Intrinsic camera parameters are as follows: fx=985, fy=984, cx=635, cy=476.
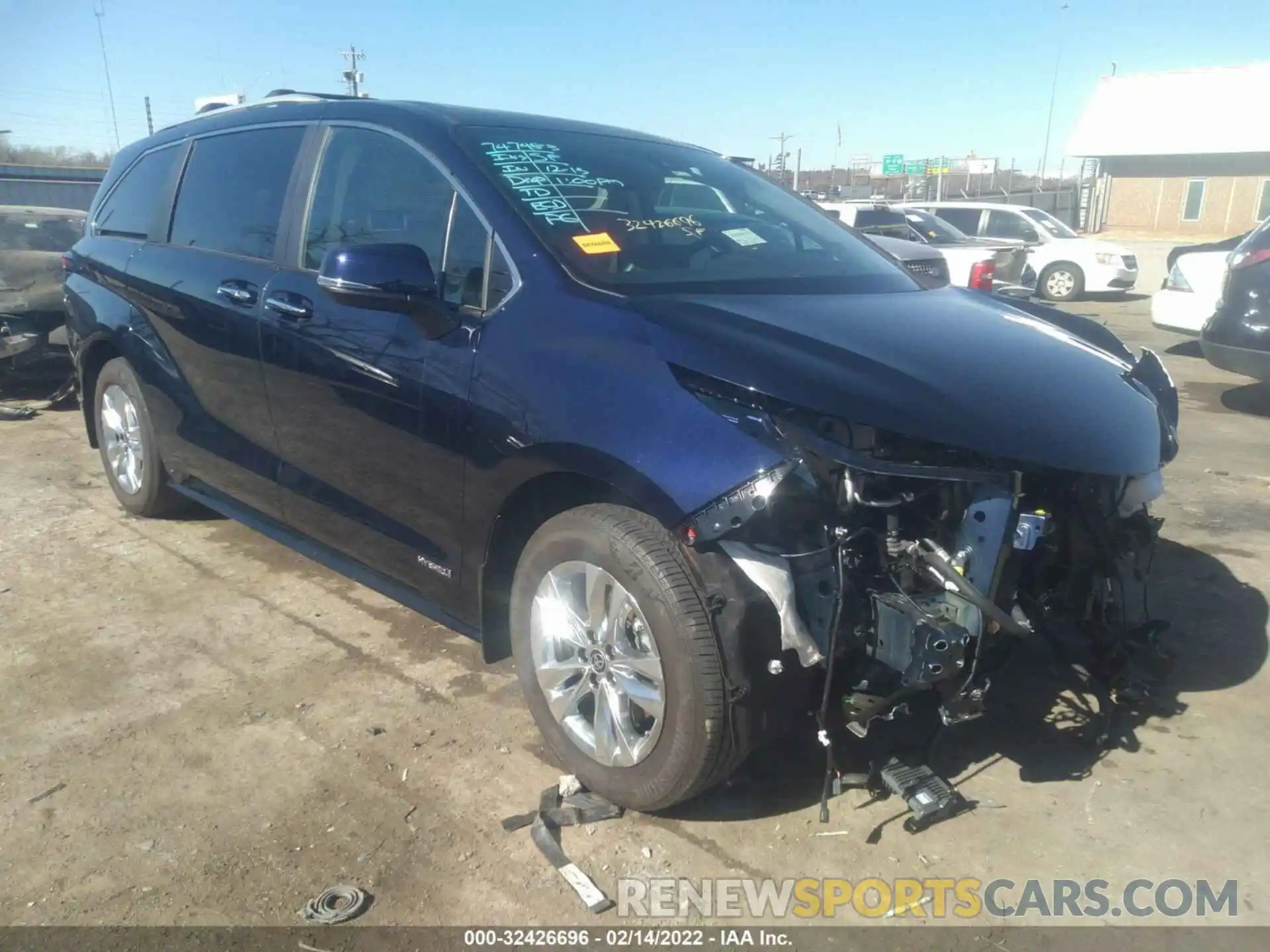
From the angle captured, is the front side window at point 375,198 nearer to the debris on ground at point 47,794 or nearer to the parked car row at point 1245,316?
the debris on ground at point 47,794

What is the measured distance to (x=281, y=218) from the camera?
3.79 meters

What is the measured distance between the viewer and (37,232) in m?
8.48

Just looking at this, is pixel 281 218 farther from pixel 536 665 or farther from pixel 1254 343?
pixel 1254 343

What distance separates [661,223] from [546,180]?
40 centimetres

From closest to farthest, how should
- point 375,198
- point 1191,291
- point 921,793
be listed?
point 921,793, point 375,198, point 1191,291

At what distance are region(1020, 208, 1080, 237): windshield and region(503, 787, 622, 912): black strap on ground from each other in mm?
16782

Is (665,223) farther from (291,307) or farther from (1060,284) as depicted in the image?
(1060,284)

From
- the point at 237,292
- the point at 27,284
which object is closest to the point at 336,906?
the point at 237,292

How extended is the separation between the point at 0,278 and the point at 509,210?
260 inches

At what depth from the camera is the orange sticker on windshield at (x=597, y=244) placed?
296cm

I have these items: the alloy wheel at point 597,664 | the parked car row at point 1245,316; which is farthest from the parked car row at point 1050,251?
the alloy wheel at point 597,664

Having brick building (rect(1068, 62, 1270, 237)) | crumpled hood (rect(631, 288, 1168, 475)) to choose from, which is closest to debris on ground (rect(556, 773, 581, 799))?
crumpled hood (rect(631, 288, 1168, 475))

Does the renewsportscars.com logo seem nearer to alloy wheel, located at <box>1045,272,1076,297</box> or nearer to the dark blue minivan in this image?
the dark blue minivan

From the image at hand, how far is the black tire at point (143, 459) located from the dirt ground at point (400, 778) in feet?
2.14
